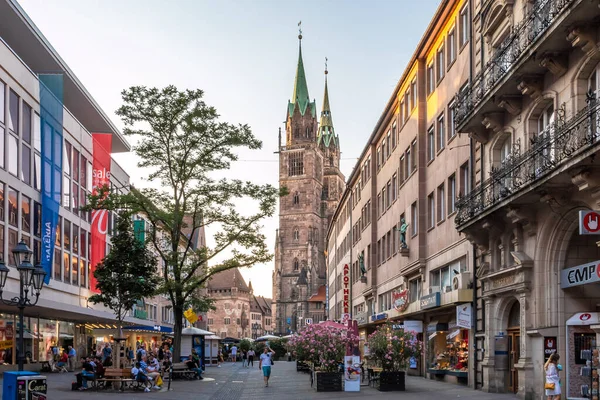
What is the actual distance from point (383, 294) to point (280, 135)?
432ft

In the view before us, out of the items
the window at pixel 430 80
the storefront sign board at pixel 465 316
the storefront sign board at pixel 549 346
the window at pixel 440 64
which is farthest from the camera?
the window at pixel 430 80

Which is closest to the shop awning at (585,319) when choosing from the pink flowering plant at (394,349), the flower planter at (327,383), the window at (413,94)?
the pink flowering plant at (394,349)

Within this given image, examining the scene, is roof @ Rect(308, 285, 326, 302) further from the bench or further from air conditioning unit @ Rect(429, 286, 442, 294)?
air conditioning unit @ Rect(429, 286, 442, 294)

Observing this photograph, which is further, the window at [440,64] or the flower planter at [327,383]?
the window at [440,64]

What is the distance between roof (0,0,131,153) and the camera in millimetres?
42875

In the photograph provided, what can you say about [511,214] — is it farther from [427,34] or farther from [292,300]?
[292,300]

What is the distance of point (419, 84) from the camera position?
126ft

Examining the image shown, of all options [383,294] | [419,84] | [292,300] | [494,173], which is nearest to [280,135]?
[292,300]

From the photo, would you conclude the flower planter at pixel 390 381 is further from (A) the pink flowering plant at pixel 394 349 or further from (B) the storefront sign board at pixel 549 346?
(B) the storefront sign board at pixel 549 346

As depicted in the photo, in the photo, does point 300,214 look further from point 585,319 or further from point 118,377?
point 585,319

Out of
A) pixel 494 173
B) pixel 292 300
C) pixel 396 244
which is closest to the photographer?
pixel 494 173

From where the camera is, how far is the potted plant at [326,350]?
29500 millimetres

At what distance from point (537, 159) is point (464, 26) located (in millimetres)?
11446

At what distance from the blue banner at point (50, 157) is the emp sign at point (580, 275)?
2687 cm
